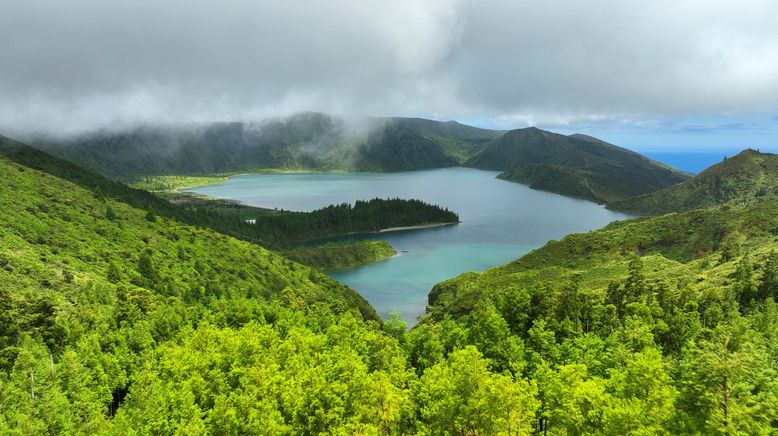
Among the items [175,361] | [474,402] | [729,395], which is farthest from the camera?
[175,361]

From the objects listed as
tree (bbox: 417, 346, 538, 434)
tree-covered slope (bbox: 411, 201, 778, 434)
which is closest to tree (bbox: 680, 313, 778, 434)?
tree-covered slope (bbox: 411, 201, 778, 434)

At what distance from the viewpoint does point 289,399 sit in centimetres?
3747

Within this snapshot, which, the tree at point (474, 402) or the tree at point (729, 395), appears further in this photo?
the tree at point (474, 402)

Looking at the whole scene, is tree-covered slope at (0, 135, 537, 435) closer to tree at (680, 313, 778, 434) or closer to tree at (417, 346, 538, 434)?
tree at (417, 346, 538, 434)

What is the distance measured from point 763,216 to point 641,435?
163 metres

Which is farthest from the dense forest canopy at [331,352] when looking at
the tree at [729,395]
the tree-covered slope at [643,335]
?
the tree-covered slope at [643,335]

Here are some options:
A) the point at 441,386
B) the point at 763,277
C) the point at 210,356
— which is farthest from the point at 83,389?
the point at 763,277

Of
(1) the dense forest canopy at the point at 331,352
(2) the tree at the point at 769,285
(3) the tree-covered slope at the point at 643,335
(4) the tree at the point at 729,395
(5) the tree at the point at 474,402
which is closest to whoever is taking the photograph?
(4) the tree at the point at 729,395

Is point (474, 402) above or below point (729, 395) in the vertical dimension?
below

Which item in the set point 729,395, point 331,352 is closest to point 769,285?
point 729,395

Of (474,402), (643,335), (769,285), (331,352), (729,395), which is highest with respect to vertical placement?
(729,395)

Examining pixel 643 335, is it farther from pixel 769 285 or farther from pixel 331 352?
pixel 331 352

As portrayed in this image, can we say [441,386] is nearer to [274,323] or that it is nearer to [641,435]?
[641,435]

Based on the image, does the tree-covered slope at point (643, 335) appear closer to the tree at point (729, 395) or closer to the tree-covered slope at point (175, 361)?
the tree at point (729, 395)
